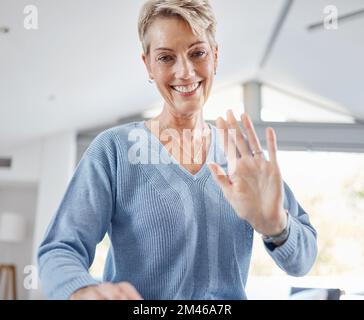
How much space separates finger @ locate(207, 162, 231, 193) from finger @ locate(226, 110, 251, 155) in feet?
0.13

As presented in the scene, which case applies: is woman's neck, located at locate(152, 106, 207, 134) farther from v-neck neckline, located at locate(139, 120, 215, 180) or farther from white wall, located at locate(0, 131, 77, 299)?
white wall, located at locate(0, 131, 77, 299)

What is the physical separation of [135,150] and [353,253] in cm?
68

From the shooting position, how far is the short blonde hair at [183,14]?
2.04 feet

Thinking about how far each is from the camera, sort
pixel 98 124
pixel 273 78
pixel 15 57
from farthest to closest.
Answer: pixel 273 78
pixel 98 124
pixel 15 57

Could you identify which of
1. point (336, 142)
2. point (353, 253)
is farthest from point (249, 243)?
point (336, 142)

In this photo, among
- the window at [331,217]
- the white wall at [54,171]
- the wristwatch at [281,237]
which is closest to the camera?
the wristwatch at [281,237]

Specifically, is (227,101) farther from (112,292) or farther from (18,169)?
(112,292)

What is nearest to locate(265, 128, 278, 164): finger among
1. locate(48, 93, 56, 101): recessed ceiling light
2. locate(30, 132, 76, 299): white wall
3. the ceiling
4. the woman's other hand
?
the woman's other hand

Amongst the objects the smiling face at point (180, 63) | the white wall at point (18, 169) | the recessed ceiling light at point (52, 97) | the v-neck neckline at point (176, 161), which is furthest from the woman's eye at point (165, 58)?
the recessed ceiling light at point (52, 97)

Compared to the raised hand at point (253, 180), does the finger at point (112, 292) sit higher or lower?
lower

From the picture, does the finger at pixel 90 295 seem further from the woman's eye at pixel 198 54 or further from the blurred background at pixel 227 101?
the woman's eye at pixel 198 54

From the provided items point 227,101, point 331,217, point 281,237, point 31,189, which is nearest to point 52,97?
point 31,189

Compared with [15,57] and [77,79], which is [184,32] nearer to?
[15,57]
